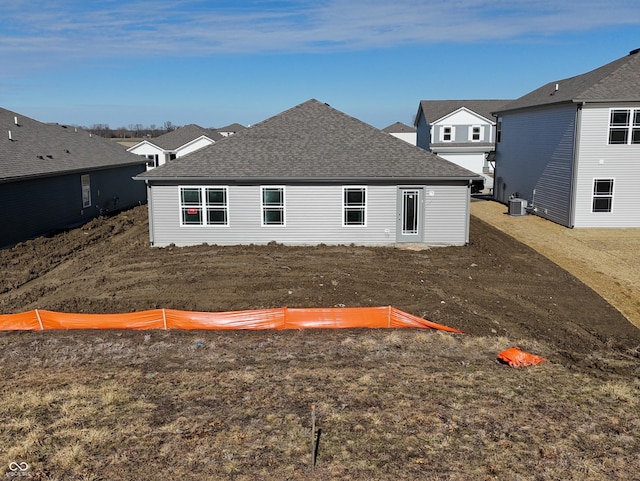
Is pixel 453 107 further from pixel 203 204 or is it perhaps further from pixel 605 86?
pixel 203 204

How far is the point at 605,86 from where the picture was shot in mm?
25031

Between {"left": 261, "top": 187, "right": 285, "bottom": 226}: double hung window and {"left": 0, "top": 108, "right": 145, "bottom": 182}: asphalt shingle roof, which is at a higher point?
{"left": 0, "top": 108, "right": 145, "bottom": 182}: asphalt shingle roof

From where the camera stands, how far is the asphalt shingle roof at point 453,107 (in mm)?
56688

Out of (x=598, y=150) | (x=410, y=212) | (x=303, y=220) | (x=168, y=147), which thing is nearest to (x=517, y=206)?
(x=598, y=150)

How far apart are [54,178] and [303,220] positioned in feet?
42.1

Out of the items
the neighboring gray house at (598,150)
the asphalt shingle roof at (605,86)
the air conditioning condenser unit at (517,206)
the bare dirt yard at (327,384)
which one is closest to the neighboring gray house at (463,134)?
the asphalt shingle roof at (605,86)

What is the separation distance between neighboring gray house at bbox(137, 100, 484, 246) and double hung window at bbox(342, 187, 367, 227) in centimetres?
4

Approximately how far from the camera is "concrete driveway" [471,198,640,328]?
15719 millimetres

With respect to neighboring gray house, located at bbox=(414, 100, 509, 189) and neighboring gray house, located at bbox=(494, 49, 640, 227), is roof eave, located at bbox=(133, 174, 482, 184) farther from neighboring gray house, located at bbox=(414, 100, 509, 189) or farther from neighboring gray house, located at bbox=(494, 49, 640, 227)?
neighboring gray house, located at bbox=(414, 100, 509, 189)

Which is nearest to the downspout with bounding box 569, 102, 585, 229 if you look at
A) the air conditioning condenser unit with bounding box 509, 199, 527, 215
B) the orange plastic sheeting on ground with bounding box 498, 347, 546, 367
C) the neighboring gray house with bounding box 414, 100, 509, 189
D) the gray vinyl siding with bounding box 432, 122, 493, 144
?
the air conditioning condenser unit with bounding box 509, 199, 527, 215

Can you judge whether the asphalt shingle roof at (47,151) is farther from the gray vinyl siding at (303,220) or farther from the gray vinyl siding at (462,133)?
the gray vinyl siding at (462,133)

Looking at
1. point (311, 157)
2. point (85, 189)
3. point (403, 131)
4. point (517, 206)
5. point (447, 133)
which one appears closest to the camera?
point (311, 157)

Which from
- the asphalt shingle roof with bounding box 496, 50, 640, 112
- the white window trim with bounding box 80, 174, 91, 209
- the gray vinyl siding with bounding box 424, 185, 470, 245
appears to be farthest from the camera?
the white window trim with bounding box 80, 174, 91, 209

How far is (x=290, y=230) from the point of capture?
21531 millimetres
